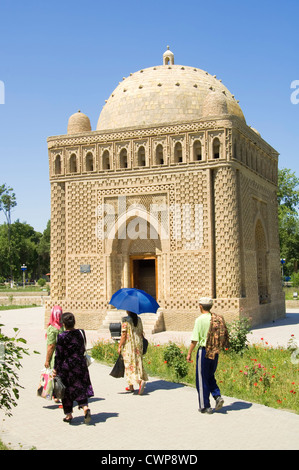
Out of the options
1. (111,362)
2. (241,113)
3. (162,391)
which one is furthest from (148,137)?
(162,391)

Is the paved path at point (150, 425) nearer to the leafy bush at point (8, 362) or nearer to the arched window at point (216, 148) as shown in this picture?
the leafy bush at point (8, 362)

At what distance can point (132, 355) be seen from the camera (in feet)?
26.4

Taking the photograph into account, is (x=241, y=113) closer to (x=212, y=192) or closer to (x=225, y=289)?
(x=212, y=192)

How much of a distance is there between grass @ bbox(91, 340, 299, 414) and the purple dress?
8.58 feet

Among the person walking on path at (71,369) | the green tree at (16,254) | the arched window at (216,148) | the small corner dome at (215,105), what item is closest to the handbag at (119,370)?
the person walking on path at (71,369)

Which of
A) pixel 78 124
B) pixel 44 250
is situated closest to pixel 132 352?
pixel 78 124

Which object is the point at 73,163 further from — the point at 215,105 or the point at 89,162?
the point at 215,105

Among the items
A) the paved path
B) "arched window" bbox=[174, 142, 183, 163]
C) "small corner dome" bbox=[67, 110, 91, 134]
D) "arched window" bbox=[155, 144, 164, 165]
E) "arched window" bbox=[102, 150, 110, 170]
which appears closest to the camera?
the paved path

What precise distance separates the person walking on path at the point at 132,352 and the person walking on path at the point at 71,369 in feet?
5.24

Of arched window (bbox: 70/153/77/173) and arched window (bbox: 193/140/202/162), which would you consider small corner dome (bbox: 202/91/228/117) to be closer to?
arched window (bbox: 193/140/202/162)

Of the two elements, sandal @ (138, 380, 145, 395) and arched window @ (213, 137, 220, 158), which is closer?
sandal @ (138, 380, 145, 395)

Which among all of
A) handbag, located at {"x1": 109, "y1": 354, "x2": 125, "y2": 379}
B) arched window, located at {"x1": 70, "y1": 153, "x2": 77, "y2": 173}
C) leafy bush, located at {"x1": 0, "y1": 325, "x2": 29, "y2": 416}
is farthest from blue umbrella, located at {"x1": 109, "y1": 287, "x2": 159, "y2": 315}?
arched window, located at {"x1": 70, "y1": 153, "x2": 77, "y2": 173}

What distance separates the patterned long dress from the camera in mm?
8047

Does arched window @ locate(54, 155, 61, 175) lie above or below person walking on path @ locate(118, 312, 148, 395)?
above
